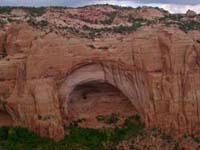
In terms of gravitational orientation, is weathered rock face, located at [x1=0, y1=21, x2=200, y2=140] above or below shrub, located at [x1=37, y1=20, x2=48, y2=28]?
below

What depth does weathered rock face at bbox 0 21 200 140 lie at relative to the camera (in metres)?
33.6

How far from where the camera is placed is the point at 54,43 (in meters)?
34.4

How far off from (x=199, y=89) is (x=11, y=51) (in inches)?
454

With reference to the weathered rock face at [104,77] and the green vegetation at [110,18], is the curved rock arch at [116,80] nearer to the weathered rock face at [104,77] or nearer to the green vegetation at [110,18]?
the weathered rock face at [104,77]

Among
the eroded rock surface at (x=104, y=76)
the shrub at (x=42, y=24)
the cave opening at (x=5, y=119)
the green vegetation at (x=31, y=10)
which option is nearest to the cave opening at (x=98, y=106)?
the eroded rock surface at (x=104, y=76)

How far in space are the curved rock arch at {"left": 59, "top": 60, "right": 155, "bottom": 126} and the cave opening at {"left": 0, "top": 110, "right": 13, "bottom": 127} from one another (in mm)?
3723

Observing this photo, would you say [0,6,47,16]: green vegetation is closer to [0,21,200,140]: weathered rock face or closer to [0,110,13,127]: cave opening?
[0,110,13,127]: cave opening

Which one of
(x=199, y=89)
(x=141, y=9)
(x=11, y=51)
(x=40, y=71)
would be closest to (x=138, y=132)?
(x=199, y=89)

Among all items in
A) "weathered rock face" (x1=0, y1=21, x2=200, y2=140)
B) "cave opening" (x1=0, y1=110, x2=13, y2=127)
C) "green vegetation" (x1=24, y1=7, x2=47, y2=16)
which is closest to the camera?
"weathered rock face" (x1=0, y1=21, x2=200, y2=140)

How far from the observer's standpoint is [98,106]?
36.2 meters

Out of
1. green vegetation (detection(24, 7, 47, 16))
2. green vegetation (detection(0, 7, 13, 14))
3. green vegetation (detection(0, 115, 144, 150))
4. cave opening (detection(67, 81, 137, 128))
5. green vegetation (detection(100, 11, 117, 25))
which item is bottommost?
green vegetation (detection(0, 115, 144, 150))

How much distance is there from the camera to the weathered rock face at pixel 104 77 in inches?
1323

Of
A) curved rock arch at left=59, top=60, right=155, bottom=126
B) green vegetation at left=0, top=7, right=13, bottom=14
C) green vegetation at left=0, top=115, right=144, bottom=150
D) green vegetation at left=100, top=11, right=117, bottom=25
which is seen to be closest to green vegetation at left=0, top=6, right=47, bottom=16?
green vegetation at left=0, top=7, right=13, bottom=14

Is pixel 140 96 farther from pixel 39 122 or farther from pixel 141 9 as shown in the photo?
pixel 141 9
